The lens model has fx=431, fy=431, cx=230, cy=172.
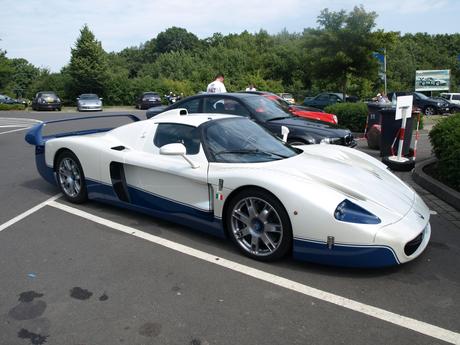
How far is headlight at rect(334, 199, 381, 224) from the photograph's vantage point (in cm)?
339

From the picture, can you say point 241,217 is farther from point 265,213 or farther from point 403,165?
point 403,165

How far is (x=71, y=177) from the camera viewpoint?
5.56m

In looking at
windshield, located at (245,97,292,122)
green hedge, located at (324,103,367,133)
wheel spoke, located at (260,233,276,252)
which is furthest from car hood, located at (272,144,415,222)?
green hedge, located at (324,103,367,133)

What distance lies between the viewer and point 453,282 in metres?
3.44

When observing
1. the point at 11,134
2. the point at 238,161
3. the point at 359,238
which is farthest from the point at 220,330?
the point at 11,134

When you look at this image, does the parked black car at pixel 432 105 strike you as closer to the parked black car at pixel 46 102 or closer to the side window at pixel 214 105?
the side window at pixel 214 105

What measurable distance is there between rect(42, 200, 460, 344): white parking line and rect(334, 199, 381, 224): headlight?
1.95ft

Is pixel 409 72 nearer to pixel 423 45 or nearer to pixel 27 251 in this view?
pixel 423 45

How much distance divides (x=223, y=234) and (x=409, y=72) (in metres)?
64.6

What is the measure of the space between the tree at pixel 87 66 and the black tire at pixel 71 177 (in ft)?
125

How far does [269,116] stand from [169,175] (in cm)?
408

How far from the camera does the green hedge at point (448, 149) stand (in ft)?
19.1

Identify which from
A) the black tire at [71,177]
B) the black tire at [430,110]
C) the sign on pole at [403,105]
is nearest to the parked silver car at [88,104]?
the black tire at [430,110]

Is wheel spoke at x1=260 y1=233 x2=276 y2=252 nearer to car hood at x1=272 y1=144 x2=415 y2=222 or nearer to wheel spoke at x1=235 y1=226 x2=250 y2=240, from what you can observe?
wheel spoke at x1=235 y1=226 x2=250 y2=240
